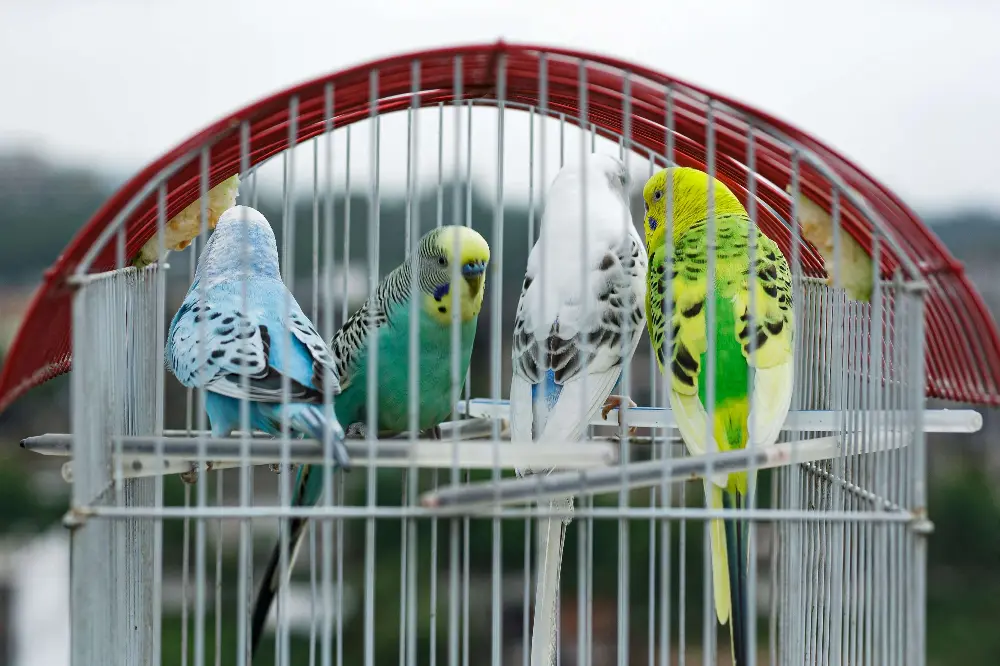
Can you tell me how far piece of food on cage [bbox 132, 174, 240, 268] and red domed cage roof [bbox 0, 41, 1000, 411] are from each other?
0.16 feet

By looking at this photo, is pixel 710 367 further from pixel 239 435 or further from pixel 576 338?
pixel 239 435

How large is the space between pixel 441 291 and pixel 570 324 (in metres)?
0.22

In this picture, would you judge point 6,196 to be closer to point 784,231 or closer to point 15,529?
point 15,529

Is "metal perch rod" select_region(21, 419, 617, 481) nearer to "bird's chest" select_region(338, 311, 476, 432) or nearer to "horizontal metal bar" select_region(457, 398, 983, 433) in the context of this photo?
"horizontal metal bar" select_region(457, 398, 983, 433)

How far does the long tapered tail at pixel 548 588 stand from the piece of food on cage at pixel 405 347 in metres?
0.26

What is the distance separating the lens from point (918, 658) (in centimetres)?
120

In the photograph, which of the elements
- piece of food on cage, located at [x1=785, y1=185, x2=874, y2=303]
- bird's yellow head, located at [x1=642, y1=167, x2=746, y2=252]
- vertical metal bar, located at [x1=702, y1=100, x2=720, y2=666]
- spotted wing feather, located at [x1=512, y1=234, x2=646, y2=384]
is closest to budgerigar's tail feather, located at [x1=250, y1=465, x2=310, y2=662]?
spotted wing feather, located at [x1=512, y1=234, x2=646, y2=384]


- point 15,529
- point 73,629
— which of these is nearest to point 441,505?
point 73,629

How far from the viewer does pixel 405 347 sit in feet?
4.94

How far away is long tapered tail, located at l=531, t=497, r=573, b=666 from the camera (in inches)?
59.2

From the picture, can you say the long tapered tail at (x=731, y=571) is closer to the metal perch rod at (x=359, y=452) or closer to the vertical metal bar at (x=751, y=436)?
the vertical metal bar at (x=751, y=436)

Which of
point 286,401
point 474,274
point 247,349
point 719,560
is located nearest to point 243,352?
point 247,349

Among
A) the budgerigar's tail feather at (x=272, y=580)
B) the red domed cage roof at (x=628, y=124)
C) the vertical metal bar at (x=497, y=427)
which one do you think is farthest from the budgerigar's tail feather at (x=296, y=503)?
the red domed cage roof at (x=628, y=124)

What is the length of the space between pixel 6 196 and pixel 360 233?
2591 millimetres
